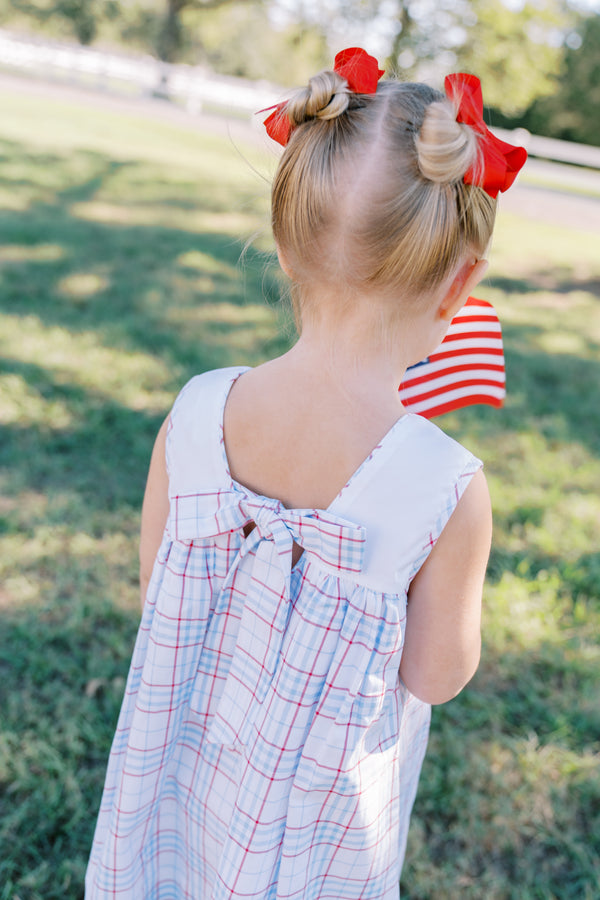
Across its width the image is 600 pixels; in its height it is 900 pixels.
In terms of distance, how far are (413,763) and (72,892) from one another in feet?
2.90

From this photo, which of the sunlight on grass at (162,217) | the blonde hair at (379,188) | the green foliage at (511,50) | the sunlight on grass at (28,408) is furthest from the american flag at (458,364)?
the green foliage at (511,50)

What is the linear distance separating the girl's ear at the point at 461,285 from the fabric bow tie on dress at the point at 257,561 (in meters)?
0.38

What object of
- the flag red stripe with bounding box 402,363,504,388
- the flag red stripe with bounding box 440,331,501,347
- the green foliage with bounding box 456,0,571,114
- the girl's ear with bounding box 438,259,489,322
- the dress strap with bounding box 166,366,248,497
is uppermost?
the green foliage with bounding box 456,0,571,114

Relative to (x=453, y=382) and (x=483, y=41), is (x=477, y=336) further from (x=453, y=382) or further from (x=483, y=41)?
(x=483, y=41)

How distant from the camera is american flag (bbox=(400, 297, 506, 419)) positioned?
1.48 metres

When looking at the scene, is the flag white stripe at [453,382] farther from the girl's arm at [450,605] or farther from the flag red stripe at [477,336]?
the girl's arm at [450,605]

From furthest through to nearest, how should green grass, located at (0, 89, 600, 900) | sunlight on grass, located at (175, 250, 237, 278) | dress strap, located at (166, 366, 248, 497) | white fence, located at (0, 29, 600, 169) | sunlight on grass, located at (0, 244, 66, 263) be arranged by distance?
white fence, located at (0, 29, 600, 169) → sunlight on grass, located at (175, 250, 237, 278) → sunlight on grass, located at (0, 244, 66, 263) → green grass, located at (0, 89, 600, 900) → dress strap, located at (166, 366, 248, 497)

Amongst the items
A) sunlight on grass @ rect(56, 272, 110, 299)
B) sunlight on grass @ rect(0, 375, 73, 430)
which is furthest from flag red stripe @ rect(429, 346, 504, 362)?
sunlight on grass @ rect(56, 272, 110, 299)

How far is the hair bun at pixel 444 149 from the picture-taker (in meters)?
0.96

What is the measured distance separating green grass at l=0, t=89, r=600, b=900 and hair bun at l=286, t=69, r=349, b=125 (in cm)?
13

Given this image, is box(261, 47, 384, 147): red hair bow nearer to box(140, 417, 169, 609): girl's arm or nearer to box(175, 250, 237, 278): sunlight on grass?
box(140, 417, 169, 609): girl's arm

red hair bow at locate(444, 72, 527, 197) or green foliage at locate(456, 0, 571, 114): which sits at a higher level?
green foliage at locate(456, 0, 571, 114)

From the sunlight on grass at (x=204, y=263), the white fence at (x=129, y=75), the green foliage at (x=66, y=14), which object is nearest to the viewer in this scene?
the sunlight on grass at (x=204, y=263)

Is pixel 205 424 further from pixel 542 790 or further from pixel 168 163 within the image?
pixel 168 163
